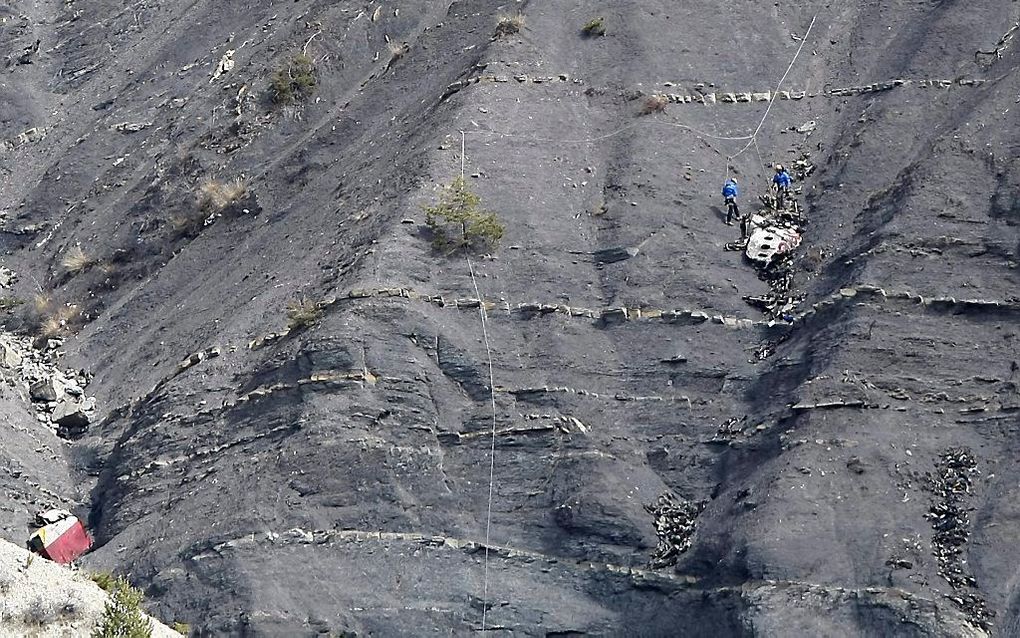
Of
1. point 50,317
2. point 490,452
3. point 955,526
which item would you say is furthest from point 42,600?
point 50,317

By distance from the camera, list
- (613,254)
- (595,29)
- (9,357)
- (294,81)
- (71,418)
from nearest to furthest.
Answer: (613,254)
(71,418)
(9,357)
(595,29)
(294,81)

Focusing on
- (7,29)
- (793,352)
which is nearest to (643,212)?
(793,352)

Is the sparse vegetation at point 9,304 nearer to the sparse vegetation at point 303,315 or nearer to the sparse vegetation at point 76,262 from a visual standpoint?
the sparse vegetation at point 76,262

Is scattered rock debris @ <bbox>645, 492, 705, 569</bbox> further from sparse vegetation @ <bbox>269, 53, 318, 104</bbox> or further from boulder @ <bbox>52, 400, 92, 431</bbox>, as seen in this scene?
sparse vegetation @ <bbox>269, 53, 318, 104</bbox>

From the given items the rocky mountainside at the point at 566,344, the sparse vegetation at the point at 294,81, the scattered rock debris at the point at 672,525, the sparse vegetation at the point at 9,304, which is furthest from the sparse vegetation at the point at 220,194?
the scattered rock debris at the point at 672,525

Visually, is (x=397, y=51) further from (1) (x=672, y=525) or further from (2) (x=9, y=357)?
(1) (x=672, y=525)

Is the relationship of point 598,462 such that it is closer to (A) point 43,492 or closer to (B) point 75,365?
(A) point 43,492

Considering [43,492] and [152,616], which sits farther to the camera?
[43,492]
